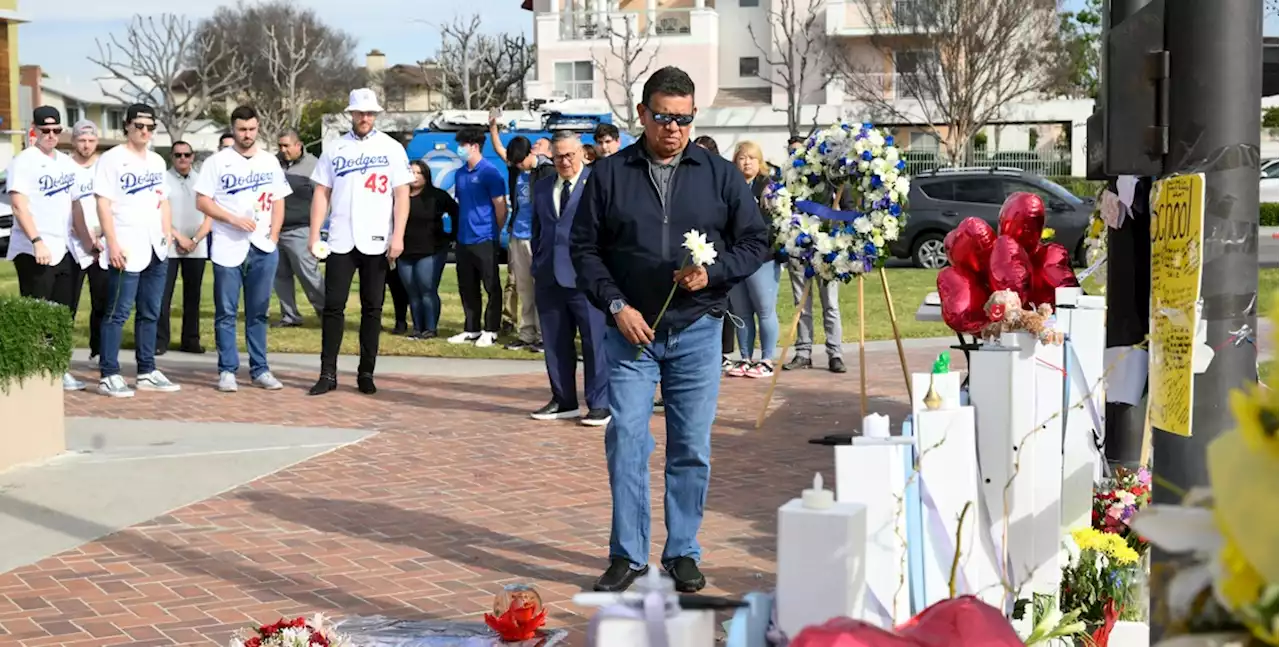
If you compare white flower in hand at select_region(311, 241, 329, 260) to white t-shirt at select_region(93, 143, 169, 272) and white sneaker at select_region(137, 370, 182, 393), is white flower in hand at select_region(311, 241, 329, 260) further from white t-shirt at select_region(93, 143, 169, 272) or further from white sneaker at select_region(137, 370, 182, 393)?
white sneaker at select_region(137, 370, 182, 393)

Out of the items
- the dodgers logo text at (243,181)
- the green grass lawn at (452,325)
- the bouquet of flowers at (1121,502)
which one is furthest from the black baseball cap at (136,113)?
the bouquet of flowers at (1121,502)

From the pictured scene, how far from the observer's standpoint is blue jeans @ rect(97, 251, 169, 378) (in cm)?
1142

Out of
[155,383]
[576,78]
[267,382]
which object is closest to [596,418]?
[267,382]

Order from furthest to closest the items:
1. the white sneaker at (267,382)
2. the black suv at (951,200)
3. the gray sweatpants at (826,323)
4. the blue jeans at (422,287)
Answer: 1. the black suv at (951,200)
2. the blue jeans at (422,287)
3. the gray sweatpants at (826,323)
4. the white sneaker at (267,382)

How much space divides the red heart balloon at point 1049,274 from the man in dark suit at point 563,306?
4051 millimetres

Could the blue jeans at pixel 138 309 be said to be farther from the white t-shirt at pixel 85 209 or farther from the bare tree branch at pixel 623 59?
the bare tree branch at pixel 623 59

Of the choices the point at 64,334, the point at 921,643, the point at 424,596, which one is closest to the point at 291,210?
the point at 64,334

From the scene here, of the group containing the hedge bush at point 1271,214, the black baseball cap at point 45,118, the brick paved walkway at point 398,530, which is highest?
the black baseball cap at point 45,118

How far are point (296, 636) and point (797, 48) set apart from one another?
179 ft

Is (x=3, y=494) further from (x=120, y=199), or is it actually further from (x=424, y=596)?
(x=120, y=199)

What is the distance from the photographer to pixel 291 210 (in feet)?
54.5

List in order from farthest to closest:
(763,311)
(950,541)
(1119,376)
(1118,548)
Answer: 1. (763,311)
2. (1119,376)
3. (1118,548)
4. (950,541)

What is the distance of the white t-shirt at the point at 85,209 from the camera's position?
11695mm

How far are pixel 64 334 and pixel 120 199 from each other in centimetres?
261
